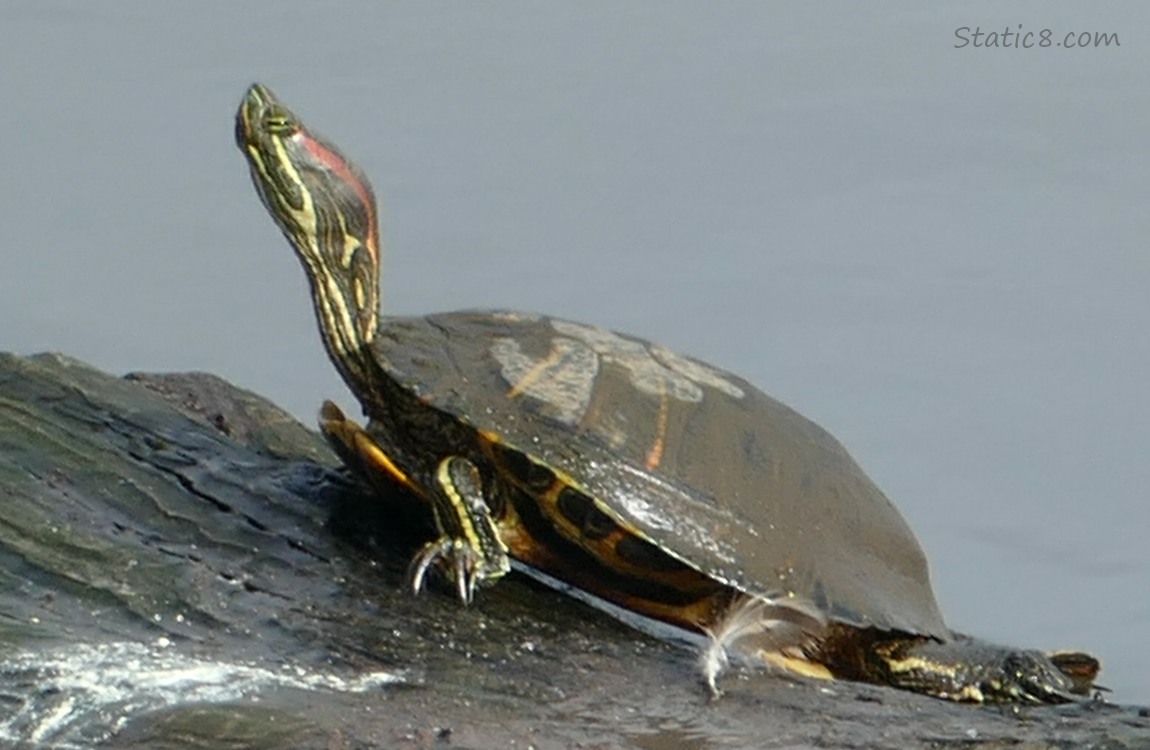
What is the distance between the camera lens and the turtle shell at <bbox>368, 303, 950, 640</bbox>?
394cm

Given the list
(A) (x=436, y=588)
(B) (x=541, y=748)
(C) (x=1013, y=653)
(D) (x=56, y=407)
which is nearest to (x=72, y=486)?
(D) (x=56, y=407)

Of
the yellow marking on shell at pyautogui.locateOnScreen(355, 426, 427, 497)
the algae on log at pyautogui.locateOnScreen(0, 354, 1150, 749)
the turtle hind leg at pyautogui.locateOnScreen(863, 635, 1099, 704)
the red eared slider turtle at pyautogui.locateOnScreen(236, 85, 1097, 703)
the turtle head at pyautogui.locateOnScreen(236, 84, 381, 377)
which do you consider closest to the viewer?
the algae on log at pyautogui.locateOnScreen(0, 354, 1150, 749)

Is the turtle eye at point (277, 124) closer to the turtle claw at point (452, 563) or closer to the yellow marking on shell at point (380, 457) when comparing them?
the yellow marking on shell at point (380, 457)

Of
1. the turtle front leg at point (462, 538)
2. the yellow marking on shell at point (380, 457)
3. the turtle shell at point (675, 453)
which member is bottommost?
the turtle front leg at point (462, 538)

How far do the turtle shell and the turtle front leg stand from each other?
A: 0.09 meters

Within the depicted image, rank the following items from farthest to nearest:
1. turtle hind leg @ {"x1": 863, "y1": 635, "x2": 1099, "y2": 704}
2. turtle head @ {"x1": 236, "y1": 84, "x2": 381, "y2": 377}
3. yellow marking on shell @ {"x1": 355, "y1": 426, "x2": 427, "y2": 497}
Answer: turtle head @ {"x1": 236, "y1": 84, "x2": 381, "y2": 377}, yellow marking on shell @ {"x1": 355, "y1": 426, "x2": 427, "y2": 497}, turtle hind leg @ {"x1": 863, "y1": 635, "x2": 1099, "y2": 704}

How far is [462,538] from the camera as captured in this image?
3.84m

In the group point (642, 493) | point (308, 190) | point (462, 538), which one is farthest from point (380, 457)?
point (308, 190)

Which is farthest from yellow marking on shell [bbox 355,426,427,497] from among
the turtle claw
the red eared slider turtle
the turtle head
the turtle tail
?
the turtle tail

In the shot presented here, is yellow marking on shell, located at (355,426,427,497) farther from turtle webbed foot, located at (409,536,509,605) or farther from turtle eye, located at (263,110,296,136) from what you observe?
turtle eye, located at (263,110,296,136)

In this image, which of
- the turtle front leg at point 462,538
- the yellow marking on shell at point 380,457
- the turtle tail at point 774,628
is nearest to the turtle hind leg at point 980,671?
the turtle tail at point 774,628

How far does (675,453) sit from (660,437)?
41 millimetres

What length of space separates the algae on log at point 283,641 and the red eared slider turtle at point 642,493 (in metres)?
0.14

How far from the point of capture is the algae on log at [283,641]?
321 centimetres
